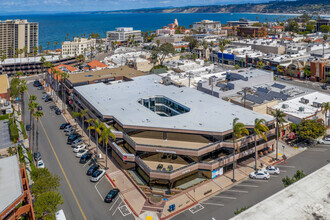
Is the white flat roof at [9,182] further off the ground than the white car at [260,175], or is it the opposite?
the white flat roof at [9,182]

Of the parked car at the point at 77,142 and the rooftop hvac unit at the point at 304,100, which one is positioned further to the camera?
the rooftop hvac unit at the point at 304,100

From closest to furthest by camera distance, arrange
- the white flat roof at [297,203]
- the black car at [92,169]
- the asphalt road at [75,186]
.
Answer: the white flat roof at [297,203]
the asphalt road at [75,186]
the black car at [92,169]

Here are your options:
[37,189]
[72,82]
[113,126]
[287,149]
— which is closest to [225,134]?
[287,149]

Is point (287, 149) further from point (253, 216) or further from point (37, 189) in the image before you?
point (37, 189)

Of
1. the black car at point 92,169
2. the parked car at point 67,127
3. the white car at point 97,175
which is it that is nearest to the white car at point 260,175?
the white car at point 97,175

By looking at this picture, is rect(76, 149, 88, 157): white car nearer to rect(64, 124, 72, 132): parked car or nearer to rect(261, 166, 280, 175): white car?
rect(64, 124, 72, 132): parked car

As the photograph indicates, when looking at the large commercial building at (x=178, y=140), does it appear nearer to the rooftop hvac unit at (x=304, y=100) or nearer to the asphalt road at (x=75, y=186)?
the asphalt road at (x=75, y=186)

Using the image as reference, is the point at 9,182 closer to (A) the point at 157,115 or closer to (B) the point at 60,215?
(B) the point at 60,215

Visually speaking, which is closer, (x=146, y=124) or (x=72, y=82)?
(x=146, y=124)
